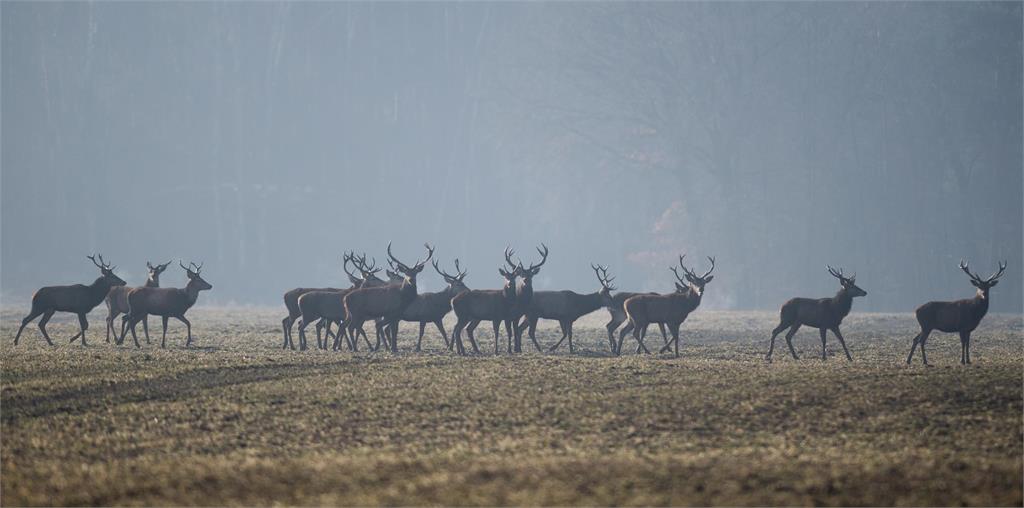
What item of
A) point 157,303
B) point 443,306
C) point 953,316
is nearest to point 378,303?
point 443,306

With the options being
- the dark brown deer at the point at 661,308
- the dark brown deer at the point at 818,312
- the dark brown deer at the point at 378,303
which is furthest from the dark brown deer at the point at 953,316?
the dark brown deer at the point at 378,303

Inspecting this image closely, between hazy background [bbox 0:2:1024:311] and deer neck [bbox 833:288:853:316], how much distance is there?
150 feet

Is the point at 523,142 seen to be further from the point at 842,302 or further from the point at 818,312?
the point at 818,312

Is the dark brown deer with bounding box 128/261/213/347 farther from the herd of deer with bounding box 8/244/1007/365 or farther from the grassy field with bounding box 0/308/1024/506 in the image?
the grassy field with bounding box 0/308/1024/506

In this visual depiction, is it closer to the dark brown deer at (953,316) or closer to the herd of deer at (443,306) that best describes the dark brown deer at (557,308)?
the herd of deer at (443,306)

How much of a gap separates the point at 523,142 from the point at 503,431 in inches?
3309

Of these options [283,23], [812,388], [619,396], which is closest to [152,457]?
[619,396]

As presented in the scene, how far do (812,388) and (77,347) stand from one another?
17324 mm

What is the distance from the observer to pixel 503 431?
1548 cm

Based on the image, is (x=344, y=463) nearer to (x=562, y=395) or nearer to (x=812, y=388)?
(x=562, y=395)

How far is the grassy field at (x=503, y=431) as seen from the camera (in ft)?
39.7

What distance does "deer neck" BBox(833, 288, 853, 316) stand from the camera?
2577 centimetres

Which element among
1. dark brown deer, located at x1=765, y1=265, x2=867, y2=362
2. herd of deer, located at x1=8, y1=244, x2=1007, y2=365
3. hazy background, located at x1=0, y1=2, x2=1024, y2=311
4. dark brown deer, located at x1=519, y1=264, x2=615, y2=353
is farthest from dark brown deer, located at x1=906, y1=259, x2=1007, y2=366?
hazy background, located at x1=0, y1=2, x2=1024, y2=311

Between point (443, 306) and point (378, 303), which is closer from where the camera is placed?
point (378, 303)
